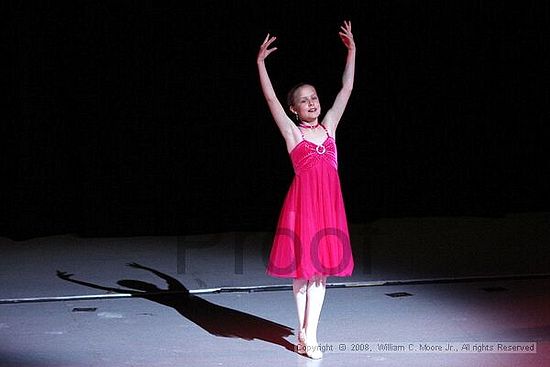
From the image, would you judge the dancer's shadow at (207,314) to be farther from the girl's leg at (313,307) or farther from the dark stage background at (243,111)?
the dark stage background at (243,111)

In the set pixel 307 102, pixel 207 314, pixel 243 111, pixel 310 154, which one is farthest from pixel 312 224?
pixel 243 111

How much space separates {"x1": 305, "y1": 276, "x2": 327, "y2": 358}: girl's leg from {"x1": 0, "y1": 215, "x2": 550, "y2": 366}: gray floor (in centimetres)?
8

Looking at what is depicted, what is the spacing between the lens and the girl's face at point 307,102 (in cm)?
400

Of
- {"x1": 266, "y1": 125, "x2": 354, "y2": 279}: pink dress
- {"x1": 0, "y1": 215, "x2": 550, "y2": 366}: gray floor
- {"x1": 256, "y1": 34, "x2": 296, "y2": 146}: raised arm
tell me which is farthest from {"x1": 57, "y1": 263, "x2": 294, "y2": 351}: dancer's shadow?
{"x1": 256, "y1": 34, "x2": 296, "y2": 146}: raised arm

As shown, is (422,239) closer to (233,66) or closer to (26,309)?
(233,66)

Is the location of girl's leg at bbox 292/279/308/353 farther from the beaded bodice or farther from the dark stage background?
the dark stage background

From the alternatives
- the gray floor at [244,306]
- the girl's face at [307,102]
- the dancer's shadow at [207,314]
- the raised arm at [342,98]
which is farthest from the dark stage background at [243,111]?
the girl's face at [307,102]

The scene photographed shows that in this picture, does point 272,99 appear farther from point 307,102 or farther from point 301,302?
point 301,302

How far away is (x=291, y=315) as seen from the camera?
484 cm

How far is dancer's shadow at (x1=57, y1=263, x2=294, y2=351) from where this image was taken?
448cm

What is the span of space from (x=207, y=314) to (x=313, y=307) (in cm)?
103

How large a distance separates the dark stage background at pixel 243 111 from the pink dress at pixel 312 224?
3253 mm

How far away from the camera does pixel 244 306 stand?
200 inches

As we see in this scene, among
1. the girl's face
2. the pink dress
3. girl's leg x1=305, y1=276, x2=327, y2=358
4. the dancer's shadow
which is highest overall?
the girl's face
